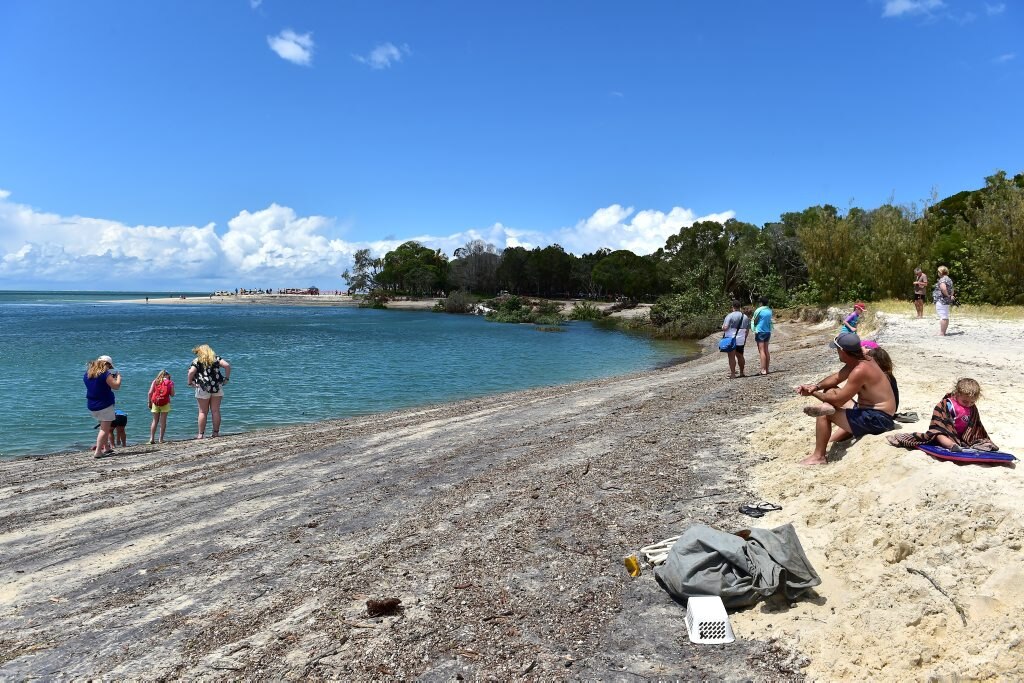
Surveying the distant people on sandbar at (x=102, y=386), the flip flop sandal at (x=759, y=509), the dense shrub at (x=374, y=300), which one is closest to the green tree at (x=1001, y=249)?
the flip flop sandal at (x=759, y=509)

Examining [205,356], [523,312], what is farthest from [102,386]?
[523,312]

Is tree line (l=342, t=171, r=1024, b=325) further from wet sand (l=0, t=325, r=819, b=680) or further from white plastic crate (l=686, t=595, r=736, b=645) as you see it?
white plastic crate (l=686, t=595, r=736, b=645)

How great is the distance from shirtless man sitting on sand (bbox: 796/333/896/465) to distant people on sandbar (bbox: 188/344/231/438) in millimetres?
9922

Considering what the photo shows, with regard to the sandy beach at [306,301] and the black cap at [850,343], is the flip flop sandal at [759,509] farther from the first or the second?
the sandy beach at [306,301]

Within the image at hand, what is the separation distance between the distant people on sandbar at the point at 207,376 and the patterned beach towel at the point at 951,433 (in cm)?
1074

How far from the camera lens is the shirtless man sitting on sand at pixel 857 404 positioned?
6.56 m

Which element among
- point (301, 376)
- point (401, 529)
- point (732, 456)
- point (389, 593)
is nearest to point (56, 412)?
point (301, 376)

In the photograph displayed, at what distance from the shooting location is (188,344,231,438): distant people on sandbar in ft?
37.6

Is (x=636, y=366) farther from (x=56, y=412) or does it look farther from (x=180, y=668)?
(x=180, y=668)

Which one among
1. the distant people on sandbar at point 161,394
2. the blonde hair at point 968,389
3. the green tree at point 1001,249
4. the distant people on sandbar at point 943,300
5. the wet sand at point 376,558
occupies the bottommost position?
the wet sand at point 376,558

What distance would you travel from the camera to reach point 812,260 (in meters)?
32.7

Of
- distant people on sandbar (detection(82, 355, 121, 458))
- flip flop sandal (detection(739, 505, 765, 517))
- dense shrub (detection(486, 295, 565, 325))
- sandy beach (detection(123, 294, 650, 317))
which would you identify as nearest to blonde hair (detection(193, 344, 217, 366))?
distant people on sandbar (detection(82, 355, 121, 458))

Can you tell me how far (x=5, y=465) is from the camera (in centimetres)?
1105

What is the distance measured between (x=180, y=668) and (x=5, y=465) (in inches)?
389
